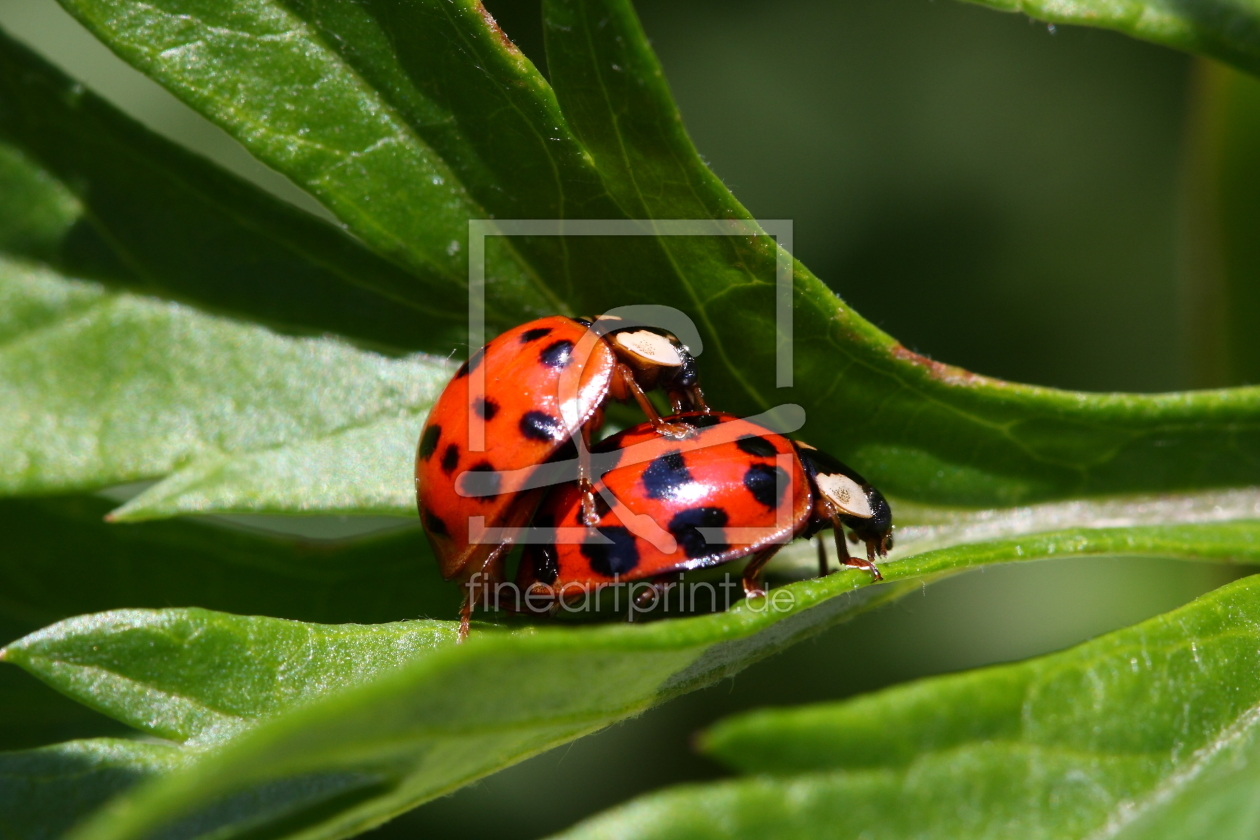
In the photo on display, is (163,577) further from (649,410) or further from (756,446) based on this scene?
(756,446)

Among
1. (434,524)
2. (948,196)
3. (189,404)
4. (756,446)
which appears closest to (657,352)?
(756,446)

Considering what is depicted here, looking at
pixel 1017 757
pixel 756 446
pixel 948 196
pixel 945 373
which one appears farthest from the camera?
pixel 948 196

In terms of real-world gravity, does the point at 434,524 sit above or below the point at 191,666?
above

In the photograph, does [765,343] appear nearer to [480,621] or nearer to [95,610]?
[480,621]

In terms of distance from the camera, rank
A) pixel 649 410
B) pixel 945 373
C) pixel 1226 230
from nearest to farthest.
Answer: pixel 945 373, pixel 649 410, pixel 1226 230

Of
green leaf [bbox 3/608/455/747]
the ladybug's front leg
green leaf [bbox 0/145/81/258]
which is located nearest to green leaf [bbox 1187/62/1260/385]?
the ladybug's front leg

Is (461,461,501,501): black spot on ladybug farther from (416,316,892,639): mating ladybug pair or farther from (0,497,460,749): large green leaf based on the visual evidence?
(0,497,460,749): large green leaf

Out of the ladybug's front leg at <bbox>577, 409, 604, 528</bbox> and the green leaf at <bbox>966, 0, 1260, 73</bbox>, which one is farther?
the ladybug's front leg at <bbox>577, 409, 604, 528</bbox>

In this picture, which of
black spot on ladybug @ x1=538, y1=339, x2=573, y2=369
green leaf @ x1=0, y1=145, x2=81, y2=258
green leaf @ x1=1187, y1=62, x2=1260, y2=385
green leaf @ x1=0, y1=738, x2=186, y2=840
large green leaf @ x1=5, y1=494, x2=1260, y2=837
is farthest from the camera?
green leaf @ x1=1187, y1=62, x2=1260, y2=385

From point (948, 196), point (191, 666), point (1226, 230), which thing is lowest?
point (191, 666)
